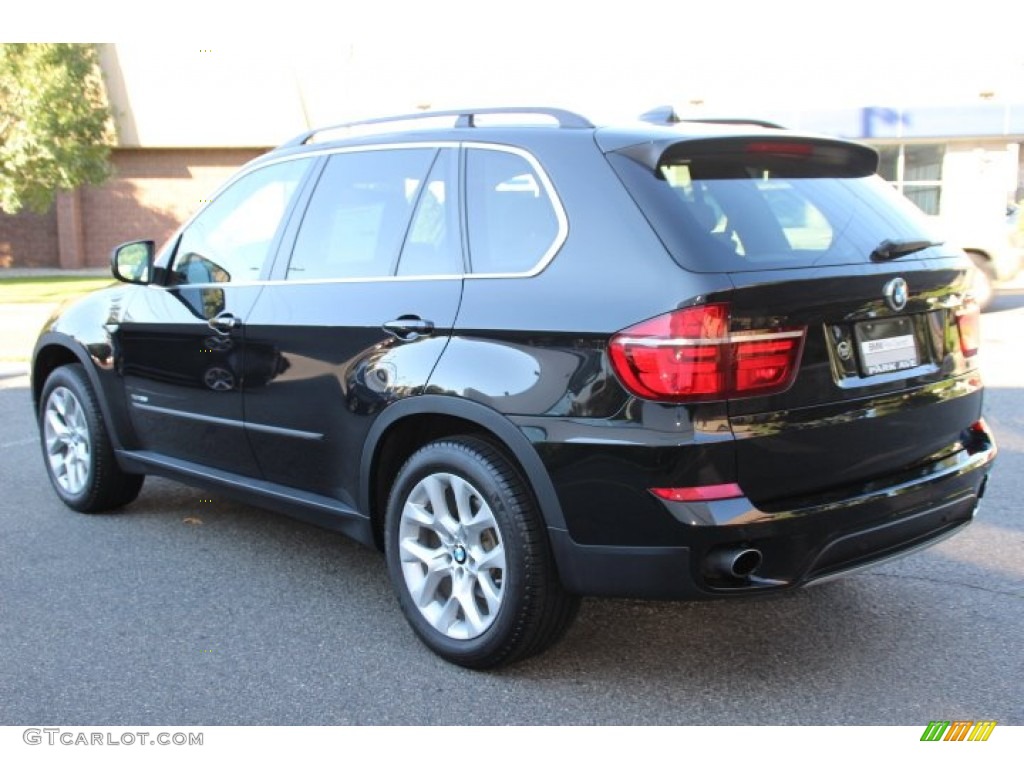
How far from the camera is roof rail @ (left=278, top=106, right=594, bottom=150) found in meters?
3.62

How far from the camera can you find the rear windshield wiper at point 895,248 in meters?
3.44

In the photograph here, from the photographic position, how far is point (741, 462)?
3.01 metres

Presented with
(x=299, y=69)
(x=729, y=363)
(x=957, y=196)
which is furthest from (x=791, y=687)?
(x=299, y=69)

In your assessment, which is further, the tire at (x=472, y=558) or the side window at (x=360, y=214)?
the side window at (x=360, y=214)

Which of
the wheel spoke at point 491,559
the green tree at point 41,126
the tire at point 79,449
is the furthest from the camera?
the green tree at point 41,126

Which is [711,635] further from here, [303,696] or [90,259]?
[90,259]

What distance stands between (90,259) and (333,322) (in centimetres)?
2930

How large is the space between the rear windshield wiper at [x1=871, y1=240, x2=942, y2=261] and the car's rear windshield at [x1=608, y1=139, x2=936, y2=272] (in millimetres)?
18

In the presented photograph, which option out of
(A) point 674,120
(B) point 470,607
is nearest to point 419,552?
(B) point 470,607

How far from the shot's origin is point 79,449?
18.2ft

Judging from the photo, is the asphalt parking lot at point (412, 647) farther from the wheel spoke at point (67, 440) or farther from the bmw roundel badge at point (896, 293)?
the bmw roundel badge at point (896, 293)

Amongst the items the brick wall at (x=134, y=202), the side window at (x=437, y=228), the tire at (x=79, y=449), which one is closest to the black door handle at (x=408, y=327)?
the side window at (x=437, y=228)

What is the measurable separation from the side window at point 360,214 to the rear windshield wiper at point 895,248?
1.59 metres

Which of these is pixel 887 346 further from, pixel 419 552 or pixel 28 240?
pixel 28 240
